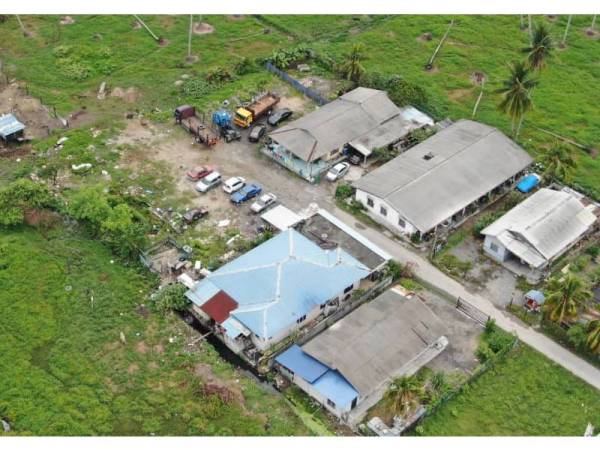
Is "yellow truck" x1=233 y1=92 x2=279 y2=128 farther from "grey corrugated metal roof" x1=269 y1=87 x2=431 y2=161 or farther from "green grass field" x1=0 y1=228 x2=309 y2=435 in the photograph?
"green grass field" x1=0 y1=228 x2=309 y2=435

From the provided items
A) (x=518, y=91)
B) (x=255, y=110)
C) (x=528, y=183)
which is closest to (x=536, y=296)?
(x=528, y=183)

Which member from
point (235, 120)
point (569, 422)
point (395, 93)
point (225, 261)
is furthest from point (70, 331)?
point (395, 93)

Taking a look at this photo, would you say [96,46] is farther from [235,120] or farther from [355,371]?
[355,371]

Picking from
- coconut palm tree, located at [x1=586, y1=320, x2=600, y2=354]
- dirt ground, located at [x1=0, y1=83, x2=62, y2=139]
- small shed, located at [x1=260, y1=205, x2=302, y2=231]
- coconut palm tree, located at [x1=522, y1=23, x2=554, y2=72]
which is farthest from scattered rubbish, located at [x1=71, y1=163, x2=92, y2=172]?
coconut palm tree, located at [x1=586, y1=320, x2=600, y2=354]

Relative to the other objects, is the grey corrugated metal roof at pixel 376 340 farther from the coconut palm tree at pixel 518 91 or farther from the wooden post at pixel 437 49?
the wooden post at pixel 437 49

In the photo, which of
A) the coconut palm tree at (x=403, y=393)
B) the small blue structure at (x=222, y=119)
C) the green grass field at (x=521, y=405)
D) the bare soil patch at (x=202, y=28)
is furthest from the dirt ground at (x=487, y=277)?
the bare soil patch at (x=202, y=28)
